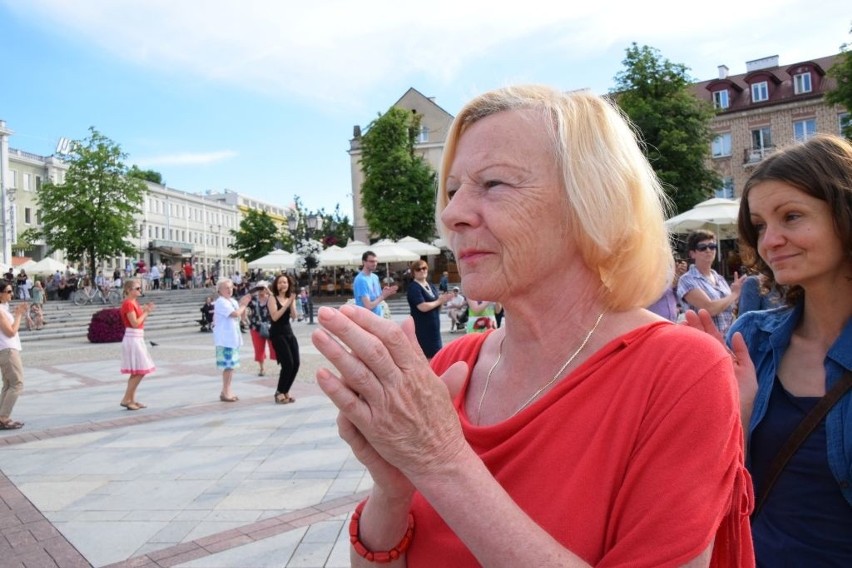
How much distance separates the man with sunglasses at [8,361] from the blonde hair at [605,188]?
8.56 metres

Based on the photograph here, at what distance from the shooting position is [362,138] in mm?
44188

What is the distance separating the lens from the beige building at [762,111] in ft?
126

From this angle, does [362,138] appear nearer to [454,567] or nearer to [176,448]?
[176,448]

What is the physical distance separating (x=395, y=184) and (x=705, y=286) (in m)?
38.2

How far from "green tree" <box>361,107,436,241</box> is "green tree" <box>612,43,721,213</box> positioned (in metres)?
15.6

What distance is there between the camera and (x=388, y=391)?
3.20 ft

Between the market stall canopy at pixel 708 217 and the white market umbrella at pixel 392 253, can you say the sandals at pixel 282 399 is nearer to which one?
the market stall canopy at pixel 708 217

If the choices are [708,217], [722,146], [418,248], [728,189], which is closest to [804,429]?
[708,217]

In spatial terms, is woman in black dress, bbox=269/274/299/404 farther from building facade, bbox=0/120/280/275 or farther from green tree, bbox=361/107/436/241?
building facade, bbox=0/120/280/275

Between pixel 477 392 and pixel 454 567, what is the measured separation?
1.40 feet

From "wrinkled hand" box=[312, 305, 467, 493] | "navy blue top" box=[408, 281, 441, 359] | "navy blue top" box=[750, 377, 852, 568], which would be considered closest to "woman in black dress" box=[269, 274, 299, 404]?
"navy blue top" box=[408, 281, 441, 359]

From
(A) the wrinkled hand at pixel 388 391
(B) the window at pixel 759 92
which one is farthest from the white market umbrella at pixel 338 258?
(A) the wrinkled hand at pixel 388 391

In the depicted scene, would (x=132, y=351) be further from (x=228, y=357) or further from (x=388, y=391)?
(x=388, y=391)

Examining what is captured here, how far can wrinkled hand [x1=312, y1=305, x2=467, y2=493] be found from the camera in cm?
93
